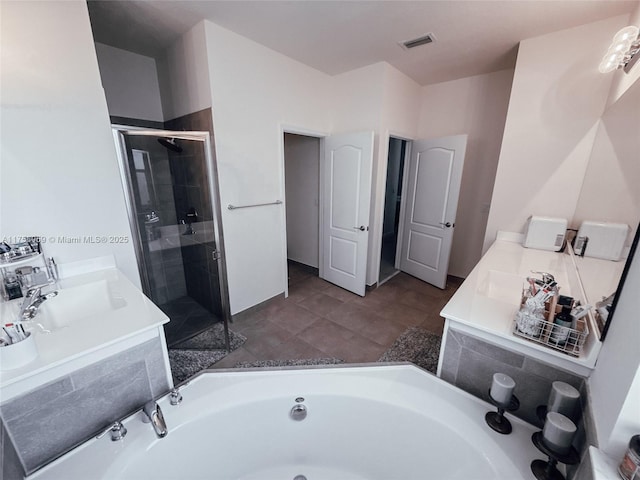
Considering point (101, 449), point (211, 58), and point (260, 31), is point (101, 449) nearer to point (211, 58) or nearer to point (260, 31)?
point (211, 58)

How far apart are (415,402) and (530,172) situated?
2160 millimetres

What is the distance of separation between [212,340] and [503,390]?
2.10 m

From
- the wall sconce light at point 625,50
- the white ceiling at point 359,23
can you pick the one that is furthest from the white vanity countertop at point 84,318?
the wall sconce light at point 625,50

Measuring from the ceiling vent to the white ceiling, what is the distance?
0.05 meters

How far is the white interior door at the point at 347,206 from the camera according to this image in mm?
2787

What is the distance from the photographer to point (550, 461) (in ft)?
2.80

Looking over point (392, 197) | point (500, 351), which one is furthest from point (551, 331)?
point (392, 197)

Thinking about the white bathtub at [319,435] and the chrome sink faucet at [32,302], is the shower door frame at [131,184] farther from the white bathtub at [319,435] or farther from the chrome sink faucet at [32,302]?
the white bathtub at [319,435]

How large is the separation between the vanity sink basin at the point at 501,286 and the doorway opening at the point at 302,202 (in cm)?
227

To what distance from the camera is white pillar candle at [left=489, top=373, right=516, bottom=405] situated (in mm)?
962

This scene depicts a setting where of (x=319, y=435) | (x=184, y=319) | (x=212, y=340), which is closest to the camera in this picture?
(x=319, y=435)

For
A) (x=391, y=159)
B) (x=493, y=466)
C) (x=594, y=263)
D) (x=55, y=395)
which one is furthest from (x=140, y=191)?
(x=391, y=159)

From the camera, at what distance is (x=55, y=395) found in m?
0.88

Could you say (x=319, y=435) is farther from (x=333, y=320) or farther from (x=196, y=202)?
(x=196, y=202)
